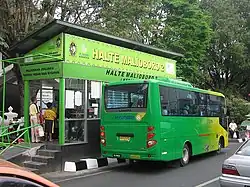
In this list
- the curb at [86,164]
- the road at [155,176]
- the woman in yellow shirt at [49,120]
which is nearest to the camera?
the road at [155,176]

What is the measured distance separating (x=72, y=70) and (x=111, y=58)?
227 centimetres

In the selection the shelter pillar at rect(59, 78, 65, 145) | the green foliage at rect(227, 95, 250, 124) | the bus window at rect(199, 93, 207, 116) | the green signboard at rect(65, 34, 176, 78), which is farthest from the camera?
the green foliage at rect(227, 95, 250, 124)

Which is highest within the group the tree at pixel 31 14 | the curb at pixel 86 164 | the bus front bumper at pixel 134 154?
the tree at pixel 31 14

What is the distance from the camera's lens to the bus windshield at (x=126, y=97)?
1112cm

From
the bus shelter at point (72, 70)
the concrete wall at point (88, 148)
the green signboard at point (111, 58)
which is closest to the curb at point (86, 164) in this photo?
the concrete wall at point (88, 148)

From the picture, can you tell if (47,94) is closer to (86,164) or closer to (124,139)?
(86,164)

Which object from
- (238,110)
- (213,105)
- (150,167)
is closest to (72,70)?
(150,167)

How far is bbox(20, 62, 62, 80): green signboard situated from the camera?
11555 millimetres

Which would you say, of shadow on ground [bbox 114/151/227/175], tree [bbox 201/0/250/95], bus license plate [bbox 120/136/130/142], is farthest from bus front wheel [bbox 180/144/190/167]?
tree [bbox 201/0/250/95]

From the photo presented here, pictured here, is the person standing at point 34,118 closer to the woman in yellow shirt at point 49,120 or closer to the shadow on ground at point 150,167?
the woman in yellow shirt at point 49,120

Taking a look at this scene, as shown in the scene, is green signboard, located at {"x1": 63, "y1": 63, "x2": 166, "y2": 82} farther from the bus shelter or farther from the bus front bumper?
the bus front bumper

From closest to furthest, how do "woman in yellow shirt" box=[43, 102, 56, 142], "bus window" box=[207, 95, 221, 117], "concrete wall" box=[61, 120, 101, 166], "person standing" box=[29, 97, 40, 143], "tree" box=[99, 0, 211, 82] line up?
"concrete wall" box=[61, 120, 101, 166]
"person standing" box=[29, 97, 40, 143]
"woman in yellow shirt" box=[43, 102, 56, 142]
"bus window" box=[207, 95, 221, 117]
"tree" box=[99, 0, 211, 82]

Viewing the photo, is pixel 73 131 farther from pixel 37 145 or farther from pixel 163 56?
pixel 163 56

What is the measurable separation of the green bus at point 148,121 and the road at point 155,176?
0.48 meters
